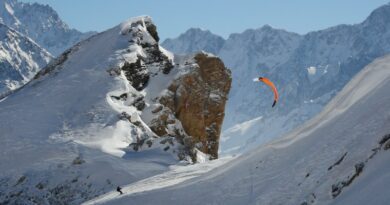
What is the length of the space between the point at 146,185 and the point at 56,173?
9.82 m

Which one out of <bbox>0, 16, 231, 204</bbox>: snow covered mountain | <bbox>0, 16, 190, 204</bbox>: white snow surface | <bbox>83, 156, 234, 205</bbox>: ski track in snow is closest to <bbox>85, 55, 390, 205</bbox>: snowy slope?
<bbox>83, 156, 234, 205</bbox>: ski track in snow

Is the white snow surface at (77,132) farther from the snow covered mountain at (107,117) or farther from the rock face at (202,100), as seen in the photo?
the rock face at (202,100)

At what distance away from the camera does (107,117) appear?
47875mm

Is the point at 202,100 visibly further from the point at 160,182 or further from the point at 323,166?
the point at 323,166

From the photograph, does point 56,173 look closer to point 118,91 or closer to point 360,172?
point 118,91

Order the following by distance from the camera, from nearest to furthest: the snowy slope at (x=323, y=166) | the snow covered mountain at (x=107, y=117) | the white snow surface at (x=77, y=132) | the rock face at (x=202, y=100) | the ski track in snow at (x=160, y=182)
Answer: the snowy slope at (x=323, y=166) < the ski track in snow at (x=160, y=182) < the white snow surface at (x=77, y=132) < the snow covered mountain at (x=107, y=117) < the rock face at (x=202, y=100)

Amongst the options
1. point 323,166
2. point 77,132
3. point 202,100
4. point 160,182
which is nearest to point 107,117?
point 77,132

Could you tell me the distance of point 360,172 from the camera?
17719mm

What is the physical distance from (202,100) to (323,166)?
37.2 metres

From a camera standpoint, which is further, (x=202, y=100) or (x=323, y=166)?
(x=202, y=100)

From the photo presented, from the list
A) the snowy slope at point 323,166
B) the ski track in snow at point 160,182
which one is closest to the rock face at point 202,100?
the ski track in snow at point 160,182

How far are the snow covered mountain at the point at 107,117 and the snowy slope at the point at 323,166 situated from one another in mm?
8741

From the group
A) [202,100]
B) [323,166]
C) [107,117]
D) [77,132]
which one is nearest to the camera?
[323,166]

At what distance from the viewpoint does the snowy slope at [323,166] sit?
17641 millimetres
